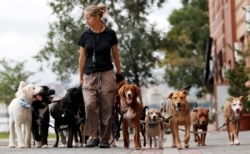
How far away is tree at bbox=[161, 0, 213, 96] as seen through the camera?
84625mm

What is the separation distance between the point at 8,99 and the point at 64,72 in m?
7.06

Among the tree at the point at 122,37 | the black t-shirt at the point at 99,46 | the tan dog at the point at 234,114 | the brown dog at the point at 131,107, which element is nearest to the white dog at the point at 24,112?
the black t-shirt at the point at 99,46

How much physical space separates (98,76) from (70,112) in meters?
1.33

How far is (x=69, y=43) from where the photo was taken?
5453 centimetres

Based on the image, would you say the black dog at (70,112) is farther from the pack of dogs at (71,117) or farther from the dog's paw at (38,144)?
the dog's paw at (38,144)

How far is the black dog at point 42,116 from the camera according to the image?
17.7 metres

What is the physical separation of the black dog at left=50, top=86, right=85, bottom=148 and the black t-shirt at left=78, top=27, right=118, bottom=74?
0.85 m

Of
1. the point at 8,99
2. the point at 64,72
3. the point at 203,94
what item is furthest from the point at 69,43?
the point at 203,94

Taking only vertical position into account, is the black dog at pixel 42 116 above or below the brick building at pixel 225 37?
below

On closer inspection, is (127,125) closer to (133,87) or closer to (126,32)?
(133,87)

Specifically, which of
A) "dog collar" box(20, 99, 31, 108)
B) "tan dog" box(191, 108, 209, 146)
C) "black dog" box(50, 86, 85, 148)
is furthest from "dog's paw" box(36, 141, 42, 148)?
"tan dog" box(191, 108, 209, 146)

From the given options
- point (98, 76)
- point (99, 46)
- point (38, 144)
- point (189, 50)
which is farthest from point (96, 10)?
point (189, 50)

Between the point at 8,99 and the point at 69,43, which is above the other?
the point at 69,43

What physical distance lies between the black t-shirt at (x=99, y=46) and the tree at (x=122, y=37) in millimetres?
36760
